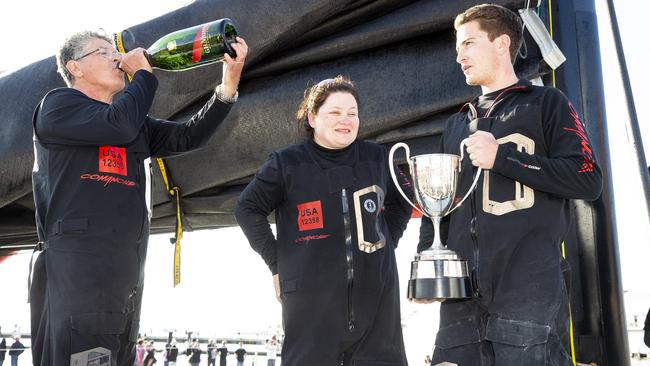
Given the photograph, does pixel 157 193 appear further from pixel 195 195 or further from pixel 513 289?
pixel 513 289

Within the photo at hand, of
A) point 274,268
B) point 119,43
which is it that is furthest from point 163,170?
point 274,268

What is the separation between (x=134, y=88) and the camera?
6.81ft

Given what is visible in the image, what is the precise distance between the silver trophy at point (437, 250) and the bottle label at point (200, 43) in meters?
0.97

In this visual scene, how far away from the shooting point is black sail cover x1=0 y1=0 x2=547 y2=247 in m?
2.15

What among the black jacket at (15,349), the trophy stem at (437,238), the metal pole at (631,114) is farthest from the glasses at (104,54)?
the black jacket at (15,349)

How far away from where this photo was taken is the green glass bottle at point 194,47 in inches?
→ 86.7

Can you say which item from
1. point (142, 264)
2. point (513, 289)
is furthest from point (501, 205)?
point (142, 264)

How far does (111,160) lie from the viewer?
201 centimetres

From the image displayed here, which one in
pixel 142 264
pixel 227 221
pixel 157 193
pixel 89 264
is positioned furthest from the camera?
pixel 227 221

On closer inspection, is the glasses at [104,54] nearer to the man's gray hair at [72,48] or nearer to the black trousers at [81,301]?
the man's gray hair at [72,48]

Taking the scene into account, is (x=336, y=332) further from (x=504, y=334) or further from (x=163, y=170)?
(x=163, y=170)

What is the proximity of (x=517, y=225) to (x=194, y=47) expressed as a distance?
49.1 inches

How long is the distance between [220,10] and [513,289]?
4.62ft

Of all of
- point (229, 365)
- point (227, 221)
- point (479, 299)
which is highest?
point (227, 221)
